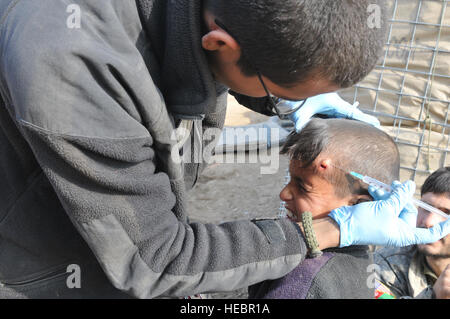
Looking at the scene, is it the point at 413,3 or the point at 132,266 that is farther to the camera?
the point at 413,3

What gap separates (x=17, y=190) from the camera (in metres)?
1.17

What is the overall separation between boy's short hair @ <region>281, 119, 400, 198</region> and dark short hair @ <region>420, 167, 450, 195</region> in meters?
0.47

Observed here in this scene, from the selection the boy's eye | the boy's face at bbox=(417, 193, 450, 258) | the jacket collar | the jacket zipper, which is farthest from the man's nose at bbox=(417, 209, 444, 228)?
the jacket zipper

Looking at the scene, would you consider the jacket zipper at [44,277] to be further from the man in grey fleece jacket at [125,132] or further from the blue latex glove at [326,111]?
the blue latex glove at [326,111]

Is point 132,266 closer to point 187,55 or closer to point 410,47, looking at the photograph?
point 187,55

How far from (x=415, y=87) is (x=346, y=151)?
6.67ft

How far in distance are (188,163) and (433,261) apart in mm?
1335

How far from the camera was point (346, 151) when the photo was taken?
1743mm

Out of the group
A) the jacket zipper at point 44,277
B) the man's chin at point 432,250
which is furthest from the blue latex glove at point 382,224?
the jacket zipper at point 44,277

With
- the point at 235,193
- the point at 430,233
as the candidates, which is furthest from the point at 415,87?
the point at 430,233

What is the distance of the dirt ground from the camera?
3.25 meters
